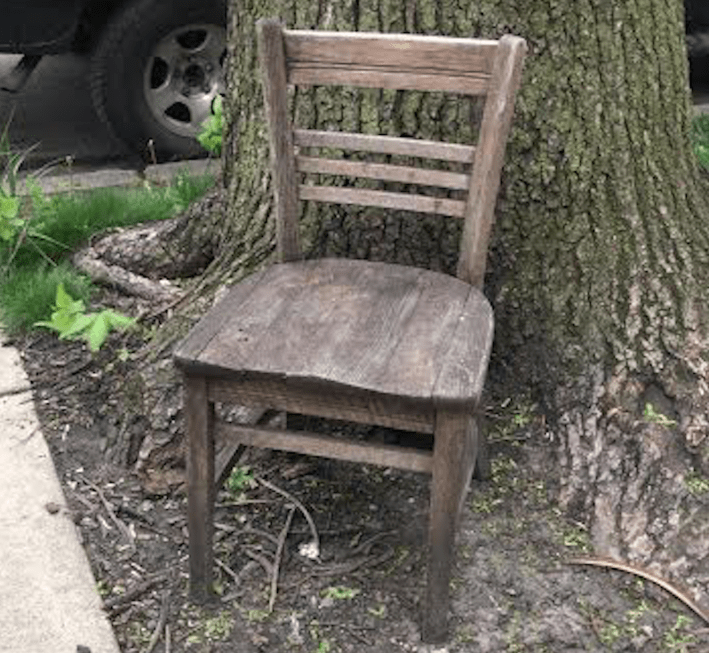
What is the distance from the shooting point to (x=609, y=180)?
300 centimetres

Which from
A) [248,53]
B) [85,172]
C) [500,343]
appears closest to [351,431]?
[500,343]

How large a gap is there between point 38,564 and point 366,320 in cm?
102

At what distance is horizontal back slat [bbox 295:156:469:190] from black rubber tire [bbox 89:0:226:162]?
2.41 m

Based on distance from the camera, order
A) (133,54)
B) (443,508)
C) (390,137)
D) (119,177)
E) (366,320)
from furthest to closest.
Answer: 1. (119,177)
2. (133,54)
3. (390,137)
4. (366,320)
5. (443,508)

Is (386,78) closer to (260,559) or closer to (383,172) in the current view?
(383,172)

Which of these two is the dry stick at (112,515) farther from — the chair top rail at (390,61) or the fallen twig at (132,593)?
the chair top rail at (390,61)

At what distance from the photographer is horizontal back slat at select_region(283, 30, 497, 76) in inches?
101

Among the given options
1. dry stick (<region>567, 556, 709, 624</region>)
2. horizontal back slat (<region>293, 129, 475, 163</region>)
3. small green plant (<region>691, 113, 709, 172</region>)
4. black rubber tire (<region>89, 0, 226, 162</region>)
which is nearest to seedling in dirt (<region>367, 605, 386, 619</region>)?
dry stick (<region>567, 556, 709, 624</region>)

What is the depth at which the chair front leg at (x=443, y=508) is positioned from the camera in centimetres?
233

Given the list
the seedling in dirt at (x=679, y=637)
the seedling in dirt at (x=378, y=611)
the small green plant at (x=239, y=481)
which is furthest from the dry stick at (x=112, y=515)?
the seedling in dirt at (x=679, y=637)

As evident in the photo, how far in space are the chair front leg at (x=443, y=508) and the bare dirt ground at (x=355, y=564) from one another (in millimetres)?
76

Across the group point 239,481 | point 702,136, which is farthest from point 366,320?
point 702,136

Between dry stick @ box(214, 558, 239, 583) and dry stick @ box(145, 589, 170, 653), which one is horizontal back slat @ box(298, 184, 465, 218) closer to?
dry stick @ box(214, 558, 239, 583)

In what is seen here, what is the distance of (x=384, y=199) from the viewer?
2811 millimetres
